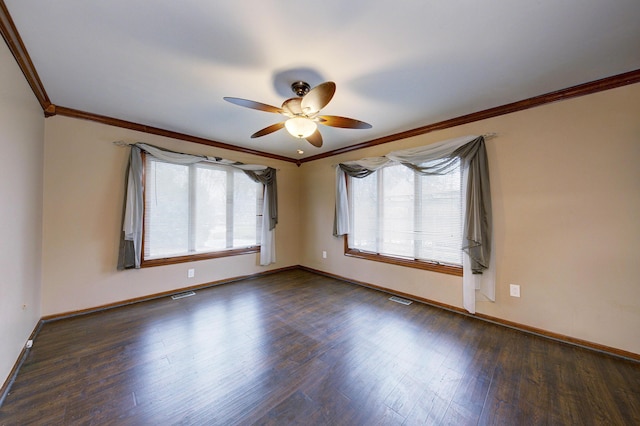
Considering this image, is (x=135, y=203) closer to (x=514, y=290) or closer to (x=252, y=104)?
(x=252, y=104)

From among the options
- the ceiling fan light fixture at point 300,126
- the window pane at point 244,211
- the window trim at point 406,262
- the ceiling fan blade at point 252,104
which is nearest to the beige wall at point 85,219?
the window pane at point 244,211

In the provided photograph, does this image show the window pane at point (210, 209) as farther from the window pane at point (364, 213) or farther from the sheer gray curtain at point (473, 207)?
the sheer gray curtain at point (473, 207)

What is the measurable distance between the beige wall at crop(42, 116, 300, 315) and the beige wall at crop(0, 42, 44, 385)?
22cm

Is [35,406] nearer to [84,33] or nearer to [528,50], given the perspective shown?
[84,33]

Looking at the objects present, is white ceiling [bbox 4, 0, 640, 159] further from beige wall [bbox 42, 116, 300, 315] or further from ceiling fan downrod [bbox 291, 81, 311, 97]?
beige wall [bbox 42, 116, 300, 315]

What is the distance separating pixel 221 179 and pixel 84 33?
8.26ft

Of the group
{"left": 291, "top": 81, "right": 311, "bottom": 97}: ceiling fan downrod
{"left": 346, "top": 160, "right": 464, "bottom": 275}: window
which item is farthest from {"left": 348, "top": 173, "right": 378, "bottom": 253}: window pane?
{"left": 291, "top": 81, "right": 311, "bottom": 97}: ceiling fan downrod

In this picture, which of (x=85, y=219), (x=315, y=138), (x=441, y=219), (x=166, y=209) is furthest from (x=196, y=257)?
(x=441, y=219)

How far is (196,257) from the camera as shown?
147 inches

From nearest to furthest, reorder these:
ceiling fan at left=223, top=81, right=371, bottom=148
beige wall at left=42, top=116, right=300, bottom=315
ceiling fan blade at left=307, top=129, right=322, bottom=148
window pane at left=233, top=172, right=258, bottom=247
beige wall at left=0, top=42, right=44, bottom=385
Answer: beige wall at left=0, top=42, right=44, bottom=385
ceiling fan at left=223, top=81, right=371, bottom=148
ceiling fan blade at left=307, top=129, right=322, bottom=148
beige wall at left=42, top=116, right=300, bottom=315
window pane at left=233, top=172, right=258, bottom=247

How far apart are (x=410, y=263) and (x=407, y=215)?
2.27 ft

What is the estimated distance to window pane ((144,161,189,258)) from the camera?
332 cm

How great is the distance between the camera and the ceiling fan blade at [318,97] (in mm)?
1657

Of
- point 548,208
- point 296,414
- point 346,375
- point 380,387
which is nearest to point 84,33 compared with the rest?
point 296,414
